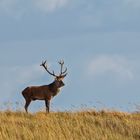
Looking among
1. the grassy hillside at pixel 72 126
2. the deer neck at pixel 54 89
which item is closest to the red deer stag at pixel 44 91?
the deer neck at pixel 54 89

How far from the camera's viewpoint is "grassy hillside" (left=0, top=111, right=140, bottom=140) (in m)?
15.3

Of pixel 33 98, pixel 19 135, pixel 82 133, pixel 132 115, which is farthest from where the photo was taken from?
pixel 33 98

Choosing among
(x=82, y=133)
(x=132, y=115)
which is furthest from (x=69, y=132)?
(x=132, y=115)

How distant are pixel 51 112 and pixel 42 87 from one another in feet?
10.2

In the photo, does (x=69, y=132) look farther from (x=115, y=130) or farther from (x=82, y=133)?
(x=115, y=130)

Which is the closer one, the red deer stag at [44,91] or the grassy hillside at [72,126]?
the grassy hillside at [72,126]

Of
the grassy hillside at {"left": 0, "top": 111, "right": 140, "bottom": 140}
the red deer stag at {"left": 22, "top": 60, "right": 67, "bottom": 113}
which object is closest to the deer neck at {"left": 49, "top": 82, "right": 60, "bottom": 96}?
the red deer stag at {"left": 22, "top": 60, "right": 67, "bottom": 113}

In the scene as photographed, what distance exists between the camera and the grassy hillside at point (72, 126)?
1528 centimetres

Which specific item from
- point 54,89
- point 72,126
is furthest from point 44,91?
point 72,126

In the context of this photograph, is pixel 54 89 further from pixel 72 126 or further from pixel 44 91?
pixel 72 126

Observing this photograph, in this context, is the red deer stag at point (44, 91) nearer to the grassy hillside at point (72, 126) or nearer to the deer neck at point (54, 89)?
the deer neck at point (54, 89)

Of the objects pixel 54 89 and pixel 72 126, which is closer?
pixel 72 126

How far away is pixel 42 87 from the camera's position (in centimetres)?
2583

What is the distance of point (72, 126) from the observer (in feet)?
56.9
